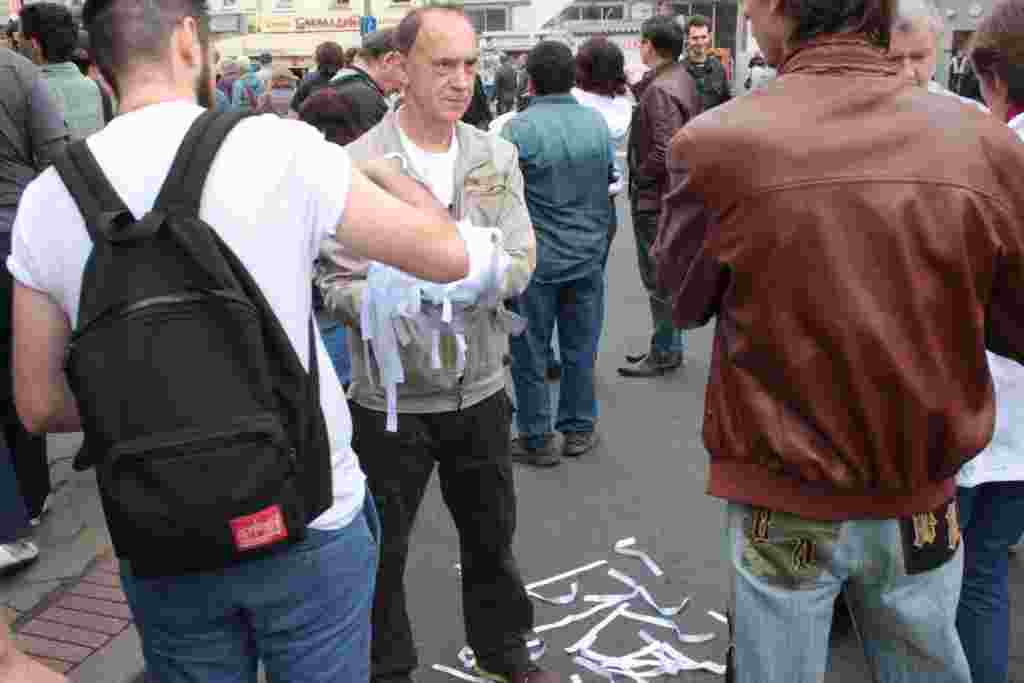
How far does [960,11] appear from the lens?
21.9m

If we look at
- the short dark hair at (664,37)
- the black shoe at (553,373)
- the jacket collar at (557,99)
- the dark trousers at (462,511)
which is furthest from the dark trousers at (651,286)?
the dark trousers at (462,511)

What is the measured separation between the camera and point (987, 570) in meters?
2.45

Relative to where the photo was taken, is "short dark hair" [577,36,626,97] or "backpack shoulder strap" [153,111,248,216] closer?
"backpack shoulder strap" [153,111,248,216]

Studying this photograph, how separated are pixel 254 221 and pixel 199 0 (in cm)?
Answer: 40

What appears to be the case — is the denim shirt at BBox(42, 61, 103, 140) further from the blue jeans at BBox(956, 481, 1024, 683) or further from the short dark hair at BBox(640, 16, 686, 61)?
the blue jeans at BBox(956, 481, 1024, 683)

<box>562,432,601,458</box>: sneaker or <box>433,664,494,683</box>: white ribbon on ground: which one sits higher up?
<box>433,664,494,683</box>: white ribbon on ground

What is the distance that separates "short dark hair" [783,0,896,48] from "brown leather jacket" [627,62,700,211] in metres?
4.00

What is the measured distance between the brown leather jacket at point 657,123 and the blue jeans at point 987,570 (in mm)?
3601

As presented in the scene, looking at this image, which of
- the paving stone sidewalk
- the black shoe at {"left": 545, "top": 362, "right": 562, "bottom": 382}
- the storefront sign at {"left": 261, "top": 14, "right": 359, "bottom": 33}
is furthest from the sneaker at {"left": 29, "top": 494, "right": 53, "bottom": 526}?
the storefront sign at {"left": 261, "top": 14, "right": 359, "bottom": 33}

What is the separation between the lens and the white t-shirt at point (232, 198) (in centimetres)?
157

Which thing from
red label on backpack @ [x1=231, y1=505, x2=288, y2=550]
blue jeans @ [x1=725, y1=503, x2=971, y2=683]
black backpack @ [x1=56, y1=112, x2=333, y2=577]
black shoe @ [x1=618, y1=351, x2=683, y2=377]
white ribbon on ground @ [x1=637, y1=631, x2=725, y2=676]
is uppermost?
black backpack @ [x1=56, y1=112, x2=333, y2=577]

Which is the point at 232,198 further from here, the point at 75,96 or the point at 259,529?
the point at 75,96

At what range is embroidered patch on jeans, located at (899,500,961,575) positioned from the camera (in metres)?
1.80

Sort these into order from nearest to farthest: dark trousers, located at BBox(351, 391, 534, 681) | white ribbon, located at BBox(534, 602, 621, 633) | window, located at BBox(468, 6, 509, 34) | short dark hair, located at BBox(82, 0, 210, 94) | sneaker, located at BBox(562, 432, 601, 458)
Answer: short dark hair, located at BBox(82, 0, 210, 94), dark trousers, located at BBox(351, 391, 534, 681), white ribbon, located at BBox(534, 602, 621, 633), sneaker, located at BBox(562, 432, 601, 458), window, located at BBox(468, 6, 509, 34)
